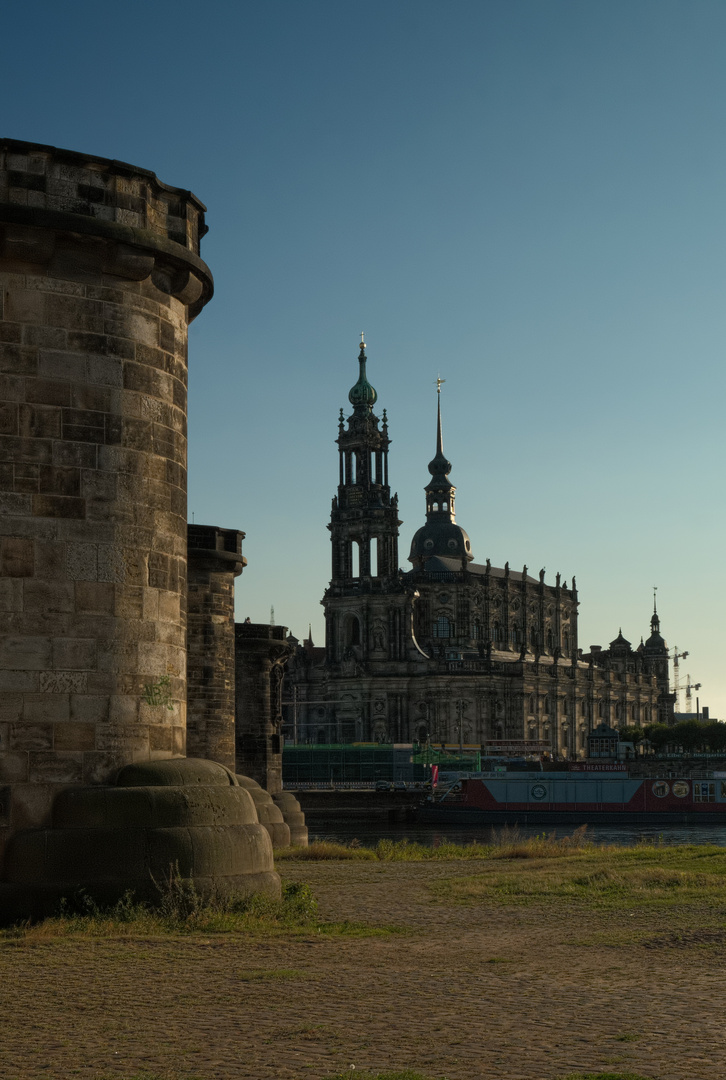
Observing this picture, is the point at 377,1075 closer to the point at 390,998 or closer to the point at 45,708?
the point at 390,998

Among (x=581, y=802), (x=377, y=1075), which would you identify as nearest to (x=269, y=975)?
(x=377, y=1075)

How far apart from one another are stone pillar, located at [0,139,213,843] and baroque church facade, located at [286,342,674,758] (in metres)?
106

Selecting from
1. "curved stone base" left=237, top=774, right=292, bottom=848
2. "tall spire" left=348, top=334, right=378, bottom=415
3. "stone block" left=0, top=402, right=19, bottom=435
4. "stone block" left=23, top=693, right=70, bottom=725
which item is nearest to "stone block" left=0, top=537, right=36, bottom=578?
"stone block" left=0, top=402, right=19, bottom=435

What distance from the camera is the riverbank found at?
6.46 m

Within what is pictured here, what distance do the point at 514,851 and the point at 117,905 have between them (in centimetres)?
1223

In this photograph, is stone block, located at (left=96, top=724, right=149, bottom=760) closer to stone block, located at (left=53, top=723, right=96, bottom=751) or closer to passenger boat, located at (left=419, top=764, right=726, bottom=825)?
stone block, located at (left=53, top=723, right=96, bottom=751)

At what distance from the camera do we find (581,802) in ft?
223

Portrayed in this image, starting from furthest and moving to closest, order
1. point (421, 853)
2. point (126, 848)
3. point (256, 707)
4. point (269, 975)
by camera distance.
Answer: point (256, 707), point (421, 853), point (126, 848), point (269, 975)

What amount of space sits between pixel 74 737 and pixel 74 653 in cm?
74

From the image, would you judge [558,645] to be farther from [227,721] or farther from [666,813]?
[227,721]

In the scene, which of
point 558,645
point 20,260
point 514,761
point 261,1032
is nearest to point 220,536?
point 20,260

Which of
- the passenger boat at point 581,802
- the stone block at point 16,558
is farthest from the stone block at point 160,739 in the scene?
the passenger boat at point 581,802

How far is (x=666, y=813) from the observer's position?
2643 inches

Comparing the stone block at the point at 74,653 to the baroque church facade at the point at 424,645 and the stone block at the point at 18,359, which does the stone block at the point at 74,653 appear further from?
the baroque church facade at the point at 424,645
